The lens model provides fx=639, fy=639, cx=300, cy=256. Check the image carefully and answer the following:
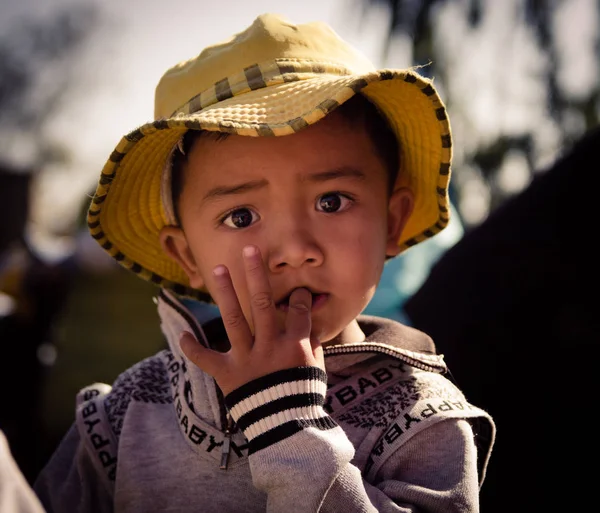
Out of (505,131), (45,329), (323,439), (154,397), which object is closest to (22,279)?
(45,329)

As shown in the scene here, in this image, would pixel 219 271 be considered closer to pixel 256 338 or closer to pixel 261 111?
pixel 256 338

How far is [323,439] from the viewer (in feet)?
4.01

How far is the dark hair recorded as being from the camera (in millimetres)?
1612

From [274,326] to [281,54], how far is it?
0.69m

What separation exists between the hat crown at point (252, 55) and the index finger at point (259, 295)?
0.50m

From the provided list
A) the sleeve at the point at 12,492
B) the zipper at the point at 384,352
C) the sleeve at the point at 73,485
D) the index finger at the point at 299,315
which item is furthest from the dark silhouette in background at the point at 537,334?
the sleeve at the point at 12,492

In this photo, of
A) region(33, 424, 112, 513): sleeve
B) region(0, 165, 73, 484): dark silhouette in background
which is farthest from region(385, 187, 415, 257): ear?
region(0, 165, 73, 484): dark silhouette in background

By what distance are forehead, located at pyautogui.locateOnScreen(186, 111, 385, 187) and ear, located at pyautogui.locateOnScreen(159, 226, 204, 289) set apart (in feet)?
0.77

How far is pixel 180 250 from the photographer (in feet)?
5.92

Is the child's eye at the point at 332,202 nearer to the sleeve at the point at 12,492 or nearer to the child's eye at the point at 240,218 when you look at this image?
the child's eye at the point at 240,218

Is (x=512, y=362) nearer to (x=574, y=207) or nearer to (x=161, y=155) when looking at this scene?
Result: (x=574, y=207)

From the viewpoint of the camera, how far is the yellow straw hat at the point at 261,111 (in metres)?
1.42

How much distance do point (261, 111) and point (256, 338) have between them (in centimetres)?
51

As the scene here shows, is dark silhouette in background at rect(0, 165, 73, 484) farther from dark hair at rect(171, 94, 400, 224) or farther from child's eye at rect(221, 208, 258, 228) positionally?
child's eye at rect(221, 208, 258, 228)
